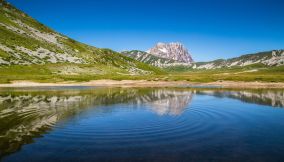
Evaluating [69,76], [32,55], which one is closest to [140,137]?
[69,76]

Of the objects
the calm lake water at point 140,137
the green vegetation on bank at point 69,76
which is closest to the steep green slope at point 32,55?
the green vegetation on bank at point 69,76

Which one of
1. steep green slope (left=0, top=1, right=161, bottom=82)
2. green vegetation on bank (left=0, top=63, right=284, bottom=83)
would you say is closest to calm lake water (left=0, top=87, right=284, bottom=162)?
green vegetation on bank (left=0, top=63, right=284, bottom=83)

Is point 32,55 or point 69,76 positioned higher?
point 32,55

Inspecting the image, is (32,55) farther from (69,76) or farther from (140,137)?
(140,137)

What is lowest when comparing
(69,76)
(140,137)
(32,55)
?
(140,137)

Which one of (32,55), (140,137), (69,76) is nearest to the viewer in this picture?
(140,137)

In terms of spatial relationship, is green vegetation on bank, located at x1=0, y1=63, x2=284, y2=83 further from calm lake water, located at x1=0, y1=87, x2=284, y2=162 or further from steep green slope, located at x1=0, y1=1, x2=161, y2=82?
calm lake water, located at x1=0, y1=87, x2=284, y2=162

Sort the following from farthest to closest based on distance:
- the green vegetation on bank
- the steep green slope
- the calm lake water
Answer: the steep green slope → the green vegetation on bank → the calm lake water

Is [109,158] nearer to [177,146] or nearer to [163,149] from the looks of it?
[163,149]

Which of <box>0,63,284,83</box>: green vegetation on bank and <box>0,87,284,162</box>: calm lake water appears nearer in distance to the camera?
<box>0,87,284,162</box>: calm lake water

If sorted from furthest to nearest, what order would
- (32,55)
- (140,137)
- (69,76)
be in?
(32,55)
(69,76)
(140,137)

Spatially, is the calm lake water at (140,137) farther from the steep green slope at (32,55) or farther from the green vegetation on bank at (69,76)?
the steep green slope at (32,55)

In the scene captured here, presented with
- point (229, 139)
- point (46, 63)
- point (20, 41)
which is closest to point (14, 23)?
point (20, 41)

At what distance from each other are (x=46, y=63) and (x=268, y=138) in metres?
143
